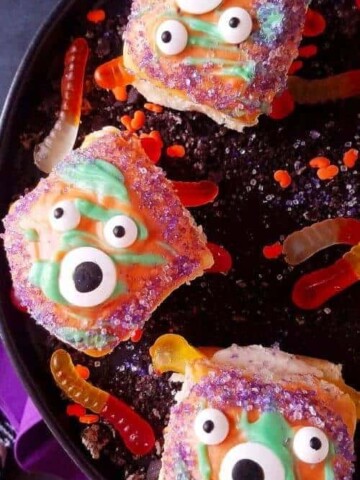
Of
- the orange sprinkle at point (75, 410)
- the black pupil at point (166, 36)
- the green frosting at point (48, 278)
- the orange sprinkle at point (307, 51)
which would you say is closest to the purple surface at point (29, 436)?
the orange sprinkle at point (75, 410)

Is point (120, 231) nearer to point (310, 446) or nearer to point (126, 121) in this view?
point (126, 121)

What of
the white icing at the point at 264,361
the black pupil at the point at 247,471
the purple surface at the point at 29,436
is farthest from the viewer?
the purple surface at the point at 29,436

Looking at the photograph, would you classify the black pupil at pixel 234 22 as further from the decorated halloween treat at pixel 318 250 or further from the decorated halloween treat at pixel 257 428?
the decorated halloween treat at pixel 257 428

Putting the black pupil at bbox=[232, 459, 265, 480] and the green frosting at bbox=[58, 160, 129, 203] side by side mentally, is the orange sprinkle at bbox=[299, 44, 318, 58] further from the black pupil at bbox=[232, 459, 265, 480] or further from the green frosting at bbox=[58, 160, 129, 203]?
the black pupil at bbox=[232, 459, 265, 480]

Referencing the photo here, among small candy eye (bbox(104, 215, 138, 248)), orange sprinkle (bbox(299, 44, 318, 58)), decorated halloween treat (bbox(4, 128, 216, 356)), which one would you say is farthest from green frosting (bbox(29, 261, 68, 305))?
orange sprinkle (bbox(299, 44, 318, 58))

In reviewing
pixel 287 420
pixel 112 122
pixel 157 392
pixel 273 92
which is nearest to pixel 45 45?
pixel 112 122

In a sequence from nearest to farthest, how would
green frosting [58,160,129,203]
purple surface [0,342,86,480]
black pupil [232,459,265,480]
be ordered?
black pupil [232,459,265,480]
green frosting [58,160,129,203]
purple surface [0,342,86,480]
